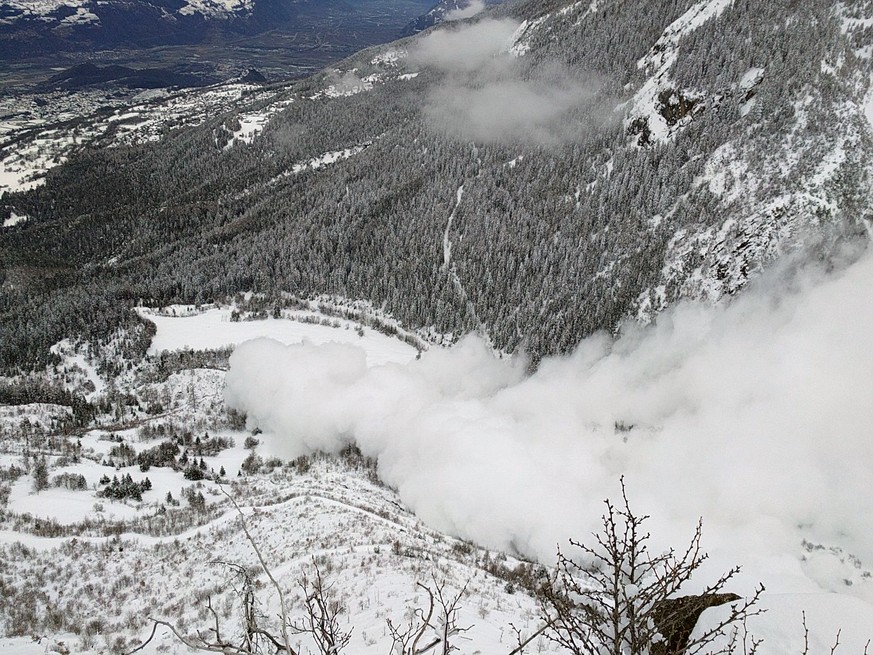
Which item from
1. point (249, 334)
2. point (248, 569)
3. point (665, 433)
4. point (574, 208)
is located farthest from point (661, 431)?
point (574, 208)

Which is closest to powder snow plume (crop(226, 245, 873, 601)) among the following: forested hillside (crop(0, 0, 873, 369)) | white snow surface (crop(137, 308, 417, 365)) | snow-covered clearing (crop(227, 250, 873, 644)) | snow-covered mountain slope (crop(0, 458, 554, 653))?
snow-covered clearing (crop(227, 250, 873, 644))

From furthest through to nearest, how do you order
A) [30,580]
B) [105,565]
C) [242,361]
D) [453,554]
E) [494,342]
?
[494,342] → [242,361] → [453,554] → [105,565] → [30,580]

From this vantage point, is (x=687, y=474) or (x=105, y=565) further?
(x=687, y=474)

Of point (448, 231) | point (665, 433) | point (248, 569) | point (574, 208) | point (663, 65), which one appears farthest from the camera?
point (448, 231)

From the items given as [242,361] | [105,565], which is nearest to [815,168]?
[242,361]

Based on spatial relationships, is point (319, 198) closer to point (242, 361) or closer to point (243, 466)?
point (242, 361)

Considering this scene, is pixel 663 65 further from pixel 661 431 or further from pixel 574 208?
pixel 661 431
